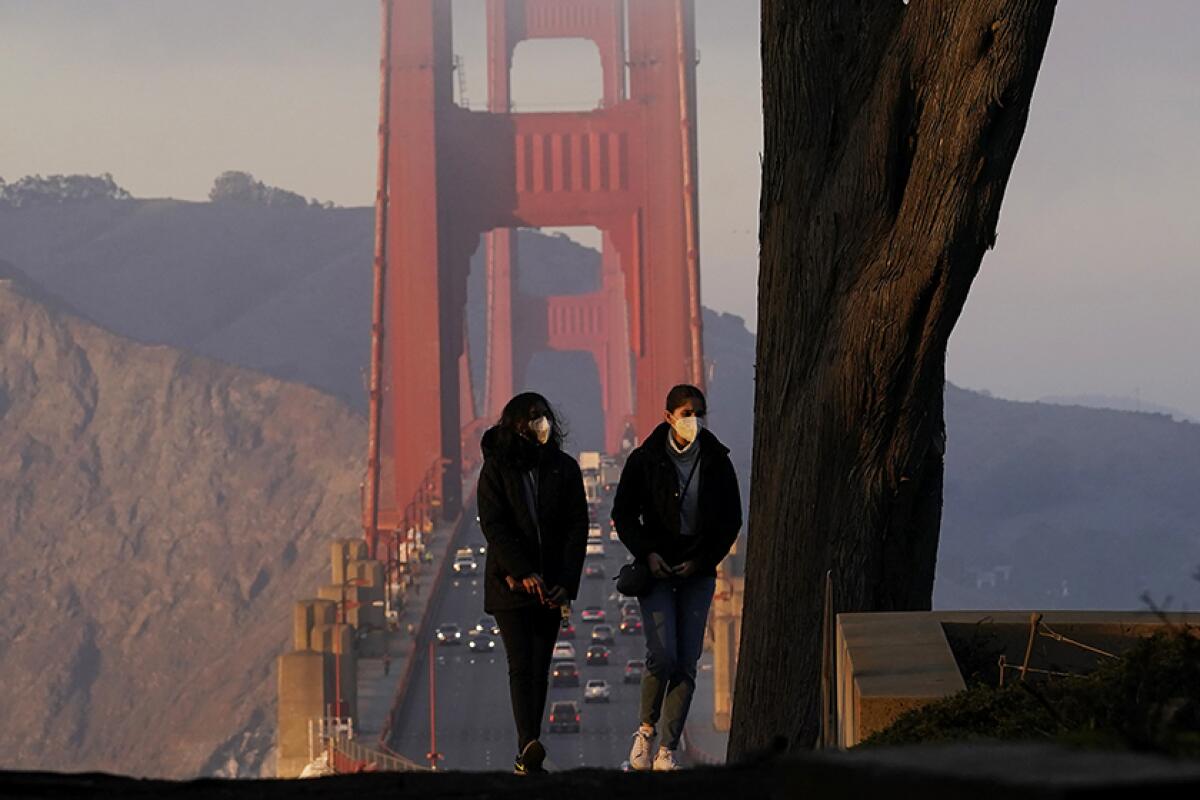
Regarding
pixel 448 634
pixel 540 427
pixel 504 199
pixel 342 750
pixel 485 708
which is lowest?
pixel 342 750

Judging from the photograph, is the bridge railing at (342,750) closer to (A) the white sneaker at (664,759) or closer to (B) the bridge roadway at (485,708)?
(B) the bridge roadway at (485,708)

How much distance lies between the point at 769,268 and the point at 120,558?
144775mm

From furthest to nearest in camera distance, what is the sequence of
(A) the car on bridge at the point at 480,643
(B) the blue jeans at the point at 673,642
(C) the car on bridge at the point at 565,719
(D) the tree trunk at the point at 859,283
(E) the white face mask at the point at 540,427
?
(A) the car on bridge at the point at 480,643
(C) the car on bridge at the point at 565,719
(B) the blue jeans at the point at 673,642
(E) the white face mask at the point at 540,427
(D) the tree trunk at the point at 859,283

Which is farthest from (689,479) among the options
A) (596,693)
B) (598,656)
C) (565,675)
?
(598,656)

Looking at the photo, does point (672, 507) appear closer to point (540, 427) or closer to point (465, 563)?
point (540, 427)

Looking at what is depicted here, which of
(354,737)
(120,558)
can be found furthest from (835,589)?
(120,558)

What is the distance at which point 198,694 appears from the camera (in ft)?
409

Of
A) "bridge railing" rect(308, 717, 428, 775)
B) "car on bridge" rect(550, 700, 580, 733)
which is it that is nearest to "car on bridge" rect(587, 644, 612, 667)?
"car on bridge" rect(550, 700, 580, 733)

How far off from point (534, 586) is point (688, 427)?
0.75 m

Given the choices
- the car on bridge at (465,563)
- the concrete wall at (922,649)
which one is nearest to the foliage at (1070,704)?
the concrete wall at (922,649)

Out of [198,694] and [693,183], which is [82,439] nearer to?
[198,694]

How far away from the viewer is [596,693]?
50438 millimetres

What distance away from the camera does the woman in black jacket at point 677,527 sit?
7203mm

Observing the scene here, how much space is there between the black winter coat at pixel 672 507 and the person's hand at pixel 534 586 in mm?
387
